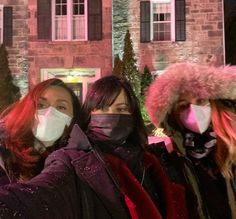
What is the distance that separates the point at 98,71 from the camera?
15531 mm

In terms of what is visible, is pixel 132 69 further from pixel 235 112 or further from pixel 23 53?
pixel 235 112

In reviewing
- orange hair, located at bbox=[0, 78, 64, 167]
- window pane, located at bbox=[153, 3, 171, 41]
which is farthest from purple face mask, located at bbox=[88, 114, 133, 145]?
window pane, located at bbox=[153, 3, 171, 41]

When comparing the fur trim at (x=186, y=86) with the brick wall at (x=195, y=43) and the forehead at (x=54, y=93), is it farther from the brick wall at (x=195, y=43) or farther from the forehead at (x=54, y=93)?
the brick wall at (x=195, y=43)

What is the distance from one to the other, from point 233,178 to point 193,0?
526 inches

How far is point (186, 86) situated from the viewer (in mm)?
3139

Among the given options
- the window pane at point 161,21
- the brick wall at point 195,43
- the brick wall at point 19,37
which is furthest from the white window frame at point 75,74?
the window pane at point 161,21

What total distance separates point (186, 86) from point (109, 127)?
993mm

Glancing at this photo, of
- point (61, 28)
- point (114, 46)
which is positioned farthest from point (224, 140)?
point (61, 28)

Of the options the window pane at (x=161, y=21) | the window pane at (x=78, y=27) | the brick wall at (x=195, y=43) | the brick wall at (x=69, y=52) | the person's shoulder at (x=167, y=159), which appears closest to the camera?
the person's shoulder at (x=167, y=159)

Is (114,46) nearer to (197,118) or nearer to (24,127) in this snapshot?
(197,118)

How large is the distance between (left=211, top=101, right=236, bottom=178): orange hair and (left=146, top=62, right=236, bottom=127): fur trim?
153 mm

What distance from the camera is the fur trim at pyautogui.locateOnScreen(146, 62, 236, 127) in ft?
10.3

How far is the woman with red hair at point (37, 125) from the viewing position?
2.65m

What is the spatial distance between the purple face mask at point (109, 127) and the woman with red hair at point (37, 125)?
0.39 meters
